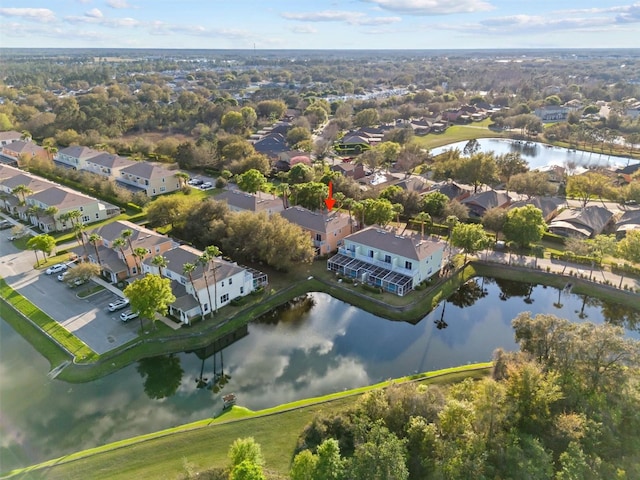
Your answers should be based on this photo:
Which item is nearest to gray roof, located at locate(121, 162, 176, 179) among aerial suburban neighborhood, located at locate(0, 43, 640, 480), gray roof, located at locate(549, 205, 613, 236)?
aerial suburban neighborhood, located at locate(0, 43, 640, 480)

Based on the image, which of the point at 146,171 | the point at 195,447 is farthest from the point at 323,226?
the point at 146,171

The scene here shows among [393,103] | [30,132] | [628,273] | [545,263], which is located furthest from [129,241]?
[393,103]

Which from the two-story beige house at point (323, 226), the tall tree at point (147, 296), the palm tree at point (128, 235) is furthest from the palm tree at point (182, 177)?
the tall tree at point (147, 296)

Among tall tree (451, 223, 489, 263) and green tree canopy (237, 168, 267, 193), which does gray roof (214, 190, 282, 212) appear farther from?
tall tree (451, 223, 489, 263)

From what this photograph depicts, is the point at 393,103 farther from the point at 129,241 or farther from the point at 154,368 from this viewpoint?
the point at 154,368

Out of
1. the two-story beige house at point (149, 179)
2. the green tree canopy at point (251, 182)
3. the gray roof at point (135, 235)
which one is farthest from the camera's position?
the two-story beige house at point (149, 179)

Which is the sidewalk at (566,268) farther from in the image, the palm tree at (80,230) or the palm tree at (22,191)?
the palm tree at (22,191)
